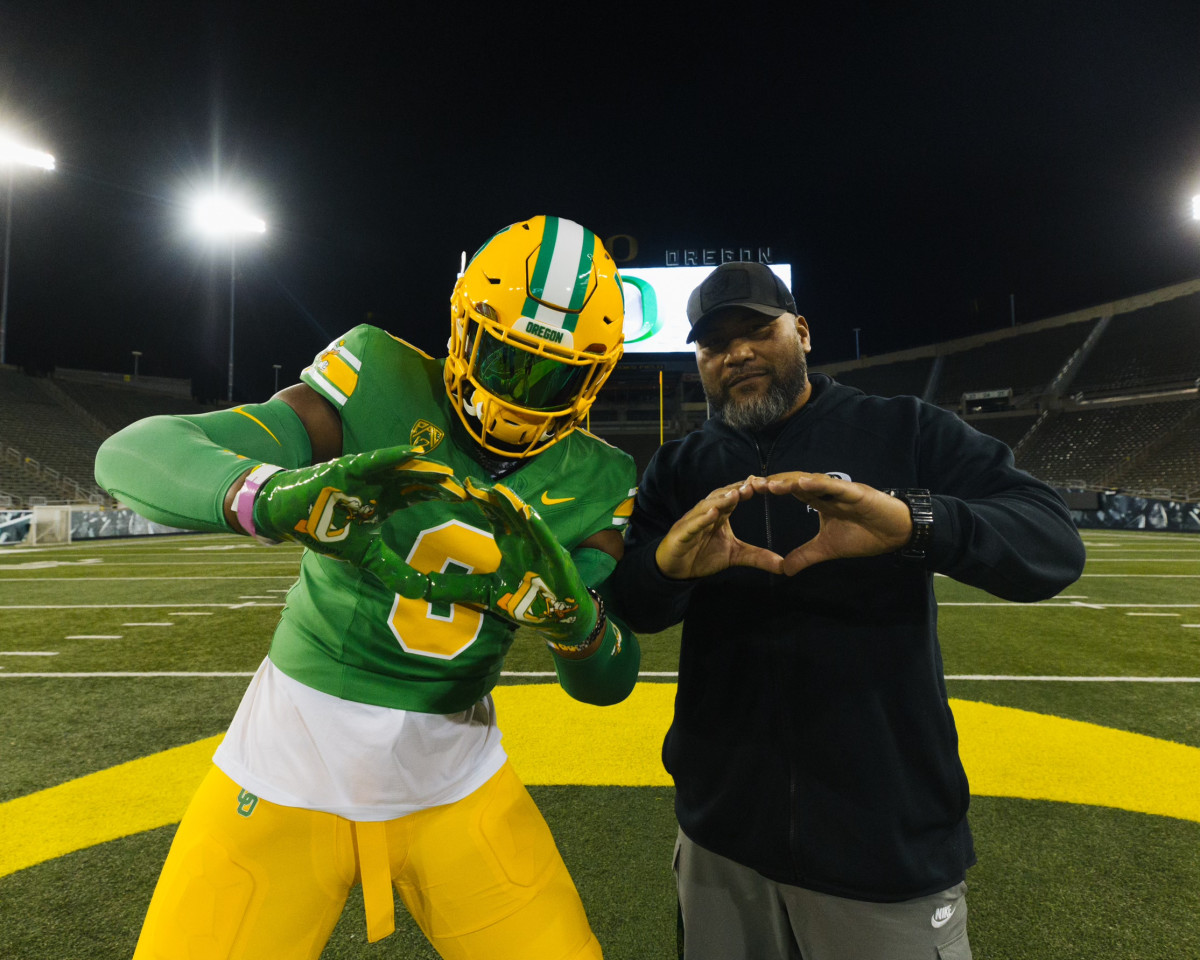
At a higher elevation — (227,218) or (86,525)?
(227,218)

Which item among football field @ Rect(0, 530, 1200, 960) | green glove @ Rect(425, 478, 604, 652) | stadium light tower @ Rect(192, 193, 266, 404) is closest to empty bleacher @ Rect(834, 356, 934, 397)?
stadium light tower @ Rect(192, 193, 266, 404)

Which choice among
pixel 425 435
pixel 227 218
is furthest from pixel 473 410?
pixel 227 218

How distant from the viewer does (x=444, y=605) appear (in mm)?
1359

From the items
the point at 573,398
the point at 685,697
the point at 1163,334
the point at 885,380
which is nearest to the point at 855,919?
the point at 685,697

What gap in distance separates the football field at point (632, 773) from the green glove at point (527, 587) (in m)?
1.34

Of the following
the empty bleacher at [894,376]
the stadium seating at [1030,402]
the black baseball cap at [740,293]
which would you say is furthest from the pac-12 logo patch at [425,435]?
the empty bleacher at [894,376]

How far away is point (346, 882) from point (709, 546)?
1.07 m

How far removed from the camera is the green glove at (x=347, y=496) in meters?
0.98

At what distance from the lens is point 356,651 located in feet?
4.37

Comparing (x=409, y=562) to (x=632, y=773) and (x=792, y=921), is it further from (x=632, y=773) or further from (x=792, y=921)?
(x=632, y=773)

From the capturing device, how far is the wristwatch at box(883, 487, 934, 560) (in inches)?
50.2

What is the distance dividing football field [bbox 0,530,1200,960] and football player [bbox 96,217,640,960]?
0.86m

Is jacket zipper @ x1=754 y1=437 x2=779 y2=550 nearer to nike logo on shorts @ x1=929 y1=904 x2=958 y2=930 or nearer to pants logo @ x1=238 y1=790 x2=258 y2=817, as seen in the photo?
nike logo on shorts @ x1=929 y1=904 x2=958 y2=930

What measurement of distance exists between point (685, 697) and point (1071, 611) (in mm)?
7061
